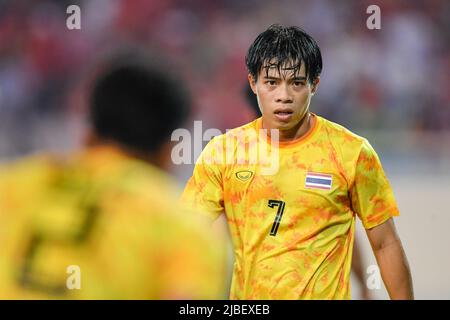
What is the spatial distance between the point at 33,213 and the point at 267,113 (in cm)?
141

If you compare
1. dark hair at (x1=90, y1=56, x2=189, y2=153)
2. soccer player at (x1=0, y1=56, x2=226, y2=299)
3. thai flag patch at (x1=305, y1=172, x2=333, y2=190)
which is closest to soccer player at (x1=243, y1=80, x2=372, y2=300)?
thai flag patch at (x1=305, y1=172, x2=333, y2=190)

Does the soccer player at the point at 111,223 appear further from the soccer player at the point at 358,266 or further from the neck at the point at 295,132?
the soccer player at the point at 358,266

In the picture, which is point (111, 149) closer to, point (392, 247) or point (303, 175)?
point (303, 175)

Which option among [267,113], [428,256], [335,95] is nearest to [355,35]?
[335,95]

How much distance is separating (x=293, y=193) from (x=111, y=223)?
1271 millimetres

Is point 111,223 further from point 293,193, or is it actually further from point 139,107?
point 293,193

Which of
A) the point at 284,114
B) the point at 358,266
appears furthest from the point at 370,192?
the point at 358,266

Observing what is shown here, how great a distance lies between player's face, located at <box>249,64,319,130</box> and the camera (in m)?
3.09

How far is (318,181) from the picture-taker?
303 cm

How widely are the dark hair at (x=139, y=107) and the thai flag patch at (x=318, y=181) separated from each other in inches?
42.7

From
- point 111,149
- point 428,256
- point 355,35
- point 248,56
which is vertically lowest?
point 428,256

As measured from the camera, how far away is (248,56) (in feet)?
10.6

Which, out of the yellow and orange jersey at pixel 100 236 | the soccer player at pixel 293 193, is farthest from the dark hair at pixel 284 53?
the yellow and orange jersey at pixel 100 236

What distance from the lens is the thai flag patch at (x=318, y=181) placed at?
302 cm
